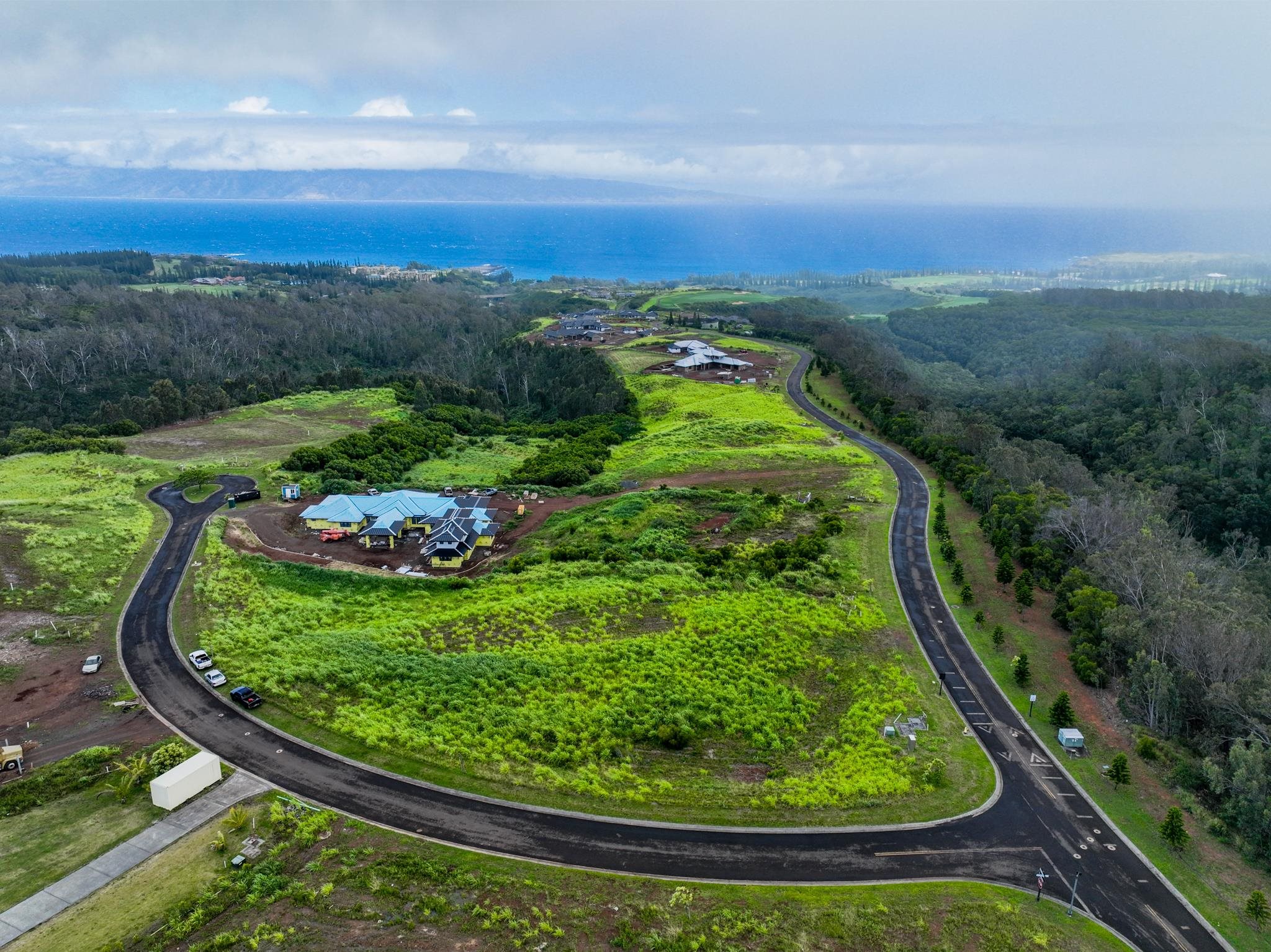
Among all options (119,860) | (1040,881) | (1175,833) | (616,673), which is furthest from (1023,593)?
(119,860)

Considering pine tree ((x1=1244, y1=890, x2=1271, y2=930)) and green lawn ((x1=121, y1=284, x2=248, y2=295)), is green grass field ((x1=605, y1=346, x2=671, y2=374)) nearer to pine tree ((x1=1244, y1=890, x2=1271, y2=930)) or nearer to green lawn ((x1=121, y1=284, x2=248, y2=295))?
pine tree ((x1=1244, y1=890, x2=1271, y2=930))

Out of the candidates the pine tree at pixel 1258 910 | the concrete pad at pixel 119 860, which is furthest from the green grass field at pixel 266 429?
the pine tree at pixel 1258 910

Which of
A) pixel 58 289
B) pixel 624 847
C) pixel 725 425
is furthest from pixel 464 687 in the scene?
pixel 58 289

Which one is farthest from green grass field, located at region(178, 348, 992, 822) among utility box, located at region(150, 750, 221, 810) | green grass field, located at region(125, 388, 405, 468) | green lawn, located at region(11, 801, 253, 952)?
green grass field, located at region(125, 388, 405, 468)

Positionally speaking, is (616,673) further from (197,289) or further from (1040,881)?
(197,289)

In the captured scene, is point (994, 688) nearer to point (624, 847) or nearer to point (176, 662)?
point (624, 847)

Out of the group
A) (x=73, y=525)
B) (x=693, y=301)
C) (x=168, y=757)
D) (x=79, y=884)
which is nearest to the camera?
(x=79, y=884)
